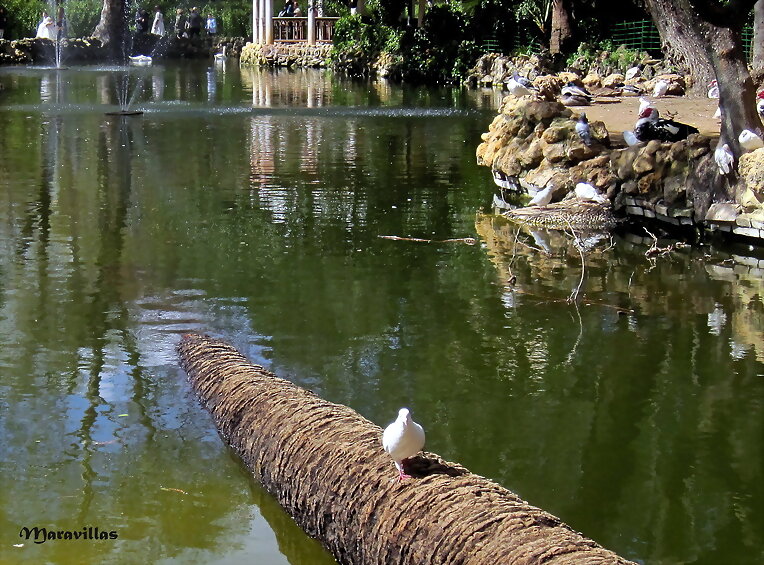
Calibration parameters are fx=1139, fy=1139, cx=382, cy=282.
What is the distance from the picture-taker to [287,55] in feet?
156

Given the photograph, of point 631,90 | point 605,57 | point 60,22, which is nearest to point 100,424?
point 631,90

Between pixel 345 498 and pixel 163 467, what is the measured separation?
166 cm

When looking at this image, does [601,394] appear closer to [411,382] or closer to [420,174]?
[411,382]

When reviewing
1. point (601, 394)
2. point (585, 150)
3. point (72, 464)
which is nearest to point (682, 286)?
point (601, 394)

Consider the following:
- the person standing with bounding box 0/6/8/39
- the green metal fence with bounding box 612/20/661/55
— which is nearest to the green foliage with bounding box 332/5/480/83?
the green metal fence with bounding box 612/20/661/55

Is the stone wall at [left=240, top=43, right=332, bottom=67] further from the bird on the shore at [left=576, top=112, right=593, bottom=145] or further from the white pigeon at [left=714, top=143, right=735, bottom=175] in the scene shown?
the white pigeon at [left=714, top=143, right=735, bottom=175]

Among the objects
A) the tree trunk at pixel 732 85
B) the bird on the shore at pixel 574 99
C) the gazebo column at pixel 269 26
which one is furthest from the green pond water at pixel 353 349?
the gazebo column at pixel 269 26

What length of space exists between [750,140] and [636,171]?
1.31 meters

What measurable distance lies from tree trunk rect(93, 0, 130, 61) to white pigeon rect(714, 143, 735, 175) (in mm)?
40892

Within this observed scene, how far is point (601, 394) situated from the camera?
24.9 ft

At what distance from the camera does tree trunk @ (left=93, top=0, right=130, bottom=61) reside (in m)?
49.5

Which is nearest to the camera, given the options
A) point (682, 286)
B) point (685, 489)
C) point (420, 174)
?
point (685, 489)

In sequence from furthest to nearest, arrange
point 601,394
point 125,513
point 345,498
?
point 601,394
point 125,513
point 345,498

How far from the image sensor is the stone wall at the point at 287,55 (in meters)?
46.3
